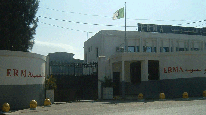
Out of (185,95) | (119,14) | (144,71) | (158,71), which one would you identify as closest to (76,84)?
(144,71)

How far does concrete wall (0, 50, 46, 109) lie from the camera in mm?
16784

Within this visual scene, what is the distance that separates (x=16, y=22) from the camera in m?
19.0

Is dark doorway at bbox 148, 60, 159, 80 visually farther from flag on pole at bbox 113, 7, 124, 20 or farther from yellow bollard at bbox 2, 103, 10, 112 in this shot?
yellow bollard at bbox 2, 103, 10, 112

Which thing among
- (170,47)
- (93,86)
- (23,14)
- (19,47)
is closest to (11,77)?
(19,47)

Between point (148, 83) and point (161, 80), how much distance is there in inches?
52.5

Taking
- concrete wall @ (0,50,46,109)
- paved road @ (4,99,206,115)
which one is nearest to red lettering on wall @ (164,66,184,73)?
paved road @ (4,99,206,115)

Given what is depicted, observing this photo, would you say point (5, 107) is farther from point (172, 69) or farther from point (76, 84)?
point (172, 69)

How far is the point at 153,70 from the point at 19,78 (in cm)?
1359

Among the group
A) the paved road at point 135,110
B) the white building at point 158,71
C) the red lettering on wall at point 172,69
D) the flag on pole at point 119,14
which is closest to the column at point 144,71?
the white building at point 158,71

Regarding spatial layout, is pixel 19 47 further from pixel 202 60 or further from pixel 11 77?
pixel 202 60

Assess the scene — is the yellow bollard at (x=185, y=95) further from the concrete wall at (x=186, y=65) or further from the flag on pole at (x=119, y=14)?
the flag on pole at (x=119, y=14)

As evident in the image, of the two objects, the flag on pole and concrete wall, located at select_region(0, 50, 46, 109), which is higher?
the flag on pole

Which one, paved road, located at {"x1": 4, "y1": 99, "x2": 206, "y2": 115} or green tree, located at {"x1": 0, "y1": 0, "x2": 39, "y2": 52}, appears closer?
paved road, located at {"x1": 4, "y1": 99, "x2": 206, "y2": 115}

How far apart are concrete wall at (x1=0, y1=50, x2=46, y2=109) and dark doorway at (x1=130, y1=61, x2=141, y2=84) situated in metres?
12.0
